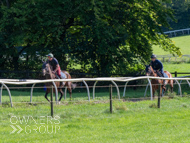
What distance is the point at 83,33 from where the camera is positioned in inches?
947

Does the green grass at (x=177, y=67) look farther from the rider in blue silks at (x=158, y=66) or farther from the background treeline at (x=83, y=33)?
the rider in blue silks at (x=158, y=66)

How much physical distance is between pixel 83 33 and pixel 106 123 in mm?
13620

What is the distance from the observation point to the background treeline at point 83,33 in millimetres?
23594

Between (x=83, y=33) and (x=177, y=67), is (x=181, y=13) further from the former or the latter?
(x=83, y=33)

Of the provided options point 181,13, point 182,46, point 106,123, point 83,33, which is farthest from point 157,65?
point 181,13

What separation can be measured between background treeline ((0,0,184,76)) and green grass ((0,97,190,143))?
964 cm

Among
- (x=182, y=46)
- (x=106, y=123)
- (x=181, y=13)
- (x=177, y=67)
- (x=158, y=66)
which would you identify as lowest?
(x=106, y=123)

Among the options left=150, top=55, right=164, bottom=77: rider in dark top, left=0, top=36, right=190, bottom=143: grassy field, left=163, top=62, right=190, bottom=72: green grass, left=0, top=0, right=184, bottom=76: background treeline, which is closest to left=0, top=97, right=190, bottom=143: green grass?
left=0, top=36, right=190, bottom=143: grassy field

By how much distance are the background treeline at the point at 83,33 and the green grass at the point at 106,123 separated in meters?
9.64

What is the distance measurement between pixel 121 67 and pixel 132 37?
7.85 ft

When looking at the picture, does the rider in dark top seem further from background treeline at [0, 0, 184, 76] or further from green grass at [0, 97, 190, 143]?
background treeline at [0, 0, 184, 76]

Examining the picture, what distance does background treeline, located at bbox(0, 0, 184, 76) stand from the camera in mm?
23594

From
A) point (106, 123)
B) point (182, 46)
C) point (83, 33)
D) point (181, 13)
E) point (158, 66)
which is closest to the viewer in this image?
point (106, 123)

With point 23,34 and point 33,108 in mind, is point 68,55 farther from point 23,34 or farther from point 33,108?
point 33,108
